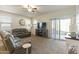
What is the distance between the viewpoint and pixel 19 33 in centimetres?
182

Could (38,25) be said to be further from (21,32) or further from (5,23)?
(5,23)

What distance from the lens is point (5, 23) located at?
69.4 inches

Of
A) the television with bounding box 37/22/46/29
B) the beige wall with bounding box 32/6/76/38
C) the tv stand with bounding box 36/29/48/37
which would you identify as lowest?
the tv stand with bounding box 36/29/48/37

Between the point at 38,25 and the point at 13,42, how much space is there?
52 centimetres

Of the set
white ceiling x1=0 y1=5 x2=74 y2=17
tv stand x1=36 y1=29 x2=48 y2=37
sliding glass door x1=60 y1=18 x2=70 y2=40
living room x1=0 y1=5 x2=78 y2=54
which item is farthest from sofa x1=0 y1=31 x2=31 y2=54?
sliding glass door x1=60 y1=18 x2=70 y2=40

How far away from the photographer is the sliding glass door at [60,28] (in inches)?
69.6

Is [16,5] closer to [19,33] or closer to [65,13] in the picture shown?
[19,33]

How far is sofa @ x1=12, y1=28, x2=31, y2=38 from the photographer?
1.78m

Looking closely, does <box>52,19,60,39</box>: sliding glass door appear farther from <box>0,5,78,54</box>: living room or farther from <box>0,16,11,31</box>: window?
<box>0,16,11,31</box>: window

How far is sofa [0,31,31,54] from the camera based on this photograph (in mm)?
1748

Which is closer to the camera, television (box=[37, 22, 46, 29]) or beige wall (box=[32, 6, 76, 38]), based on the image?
beige wall (box=[32, 6, 76, 38])

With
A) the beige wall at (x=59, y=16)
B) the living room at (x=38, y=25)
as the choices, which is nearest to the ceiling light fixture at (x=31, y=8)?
the living room at (x=38, y=25)

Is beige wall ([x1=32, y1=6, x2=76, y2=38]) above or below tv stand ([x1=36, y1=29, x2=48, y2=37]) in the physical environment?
above
